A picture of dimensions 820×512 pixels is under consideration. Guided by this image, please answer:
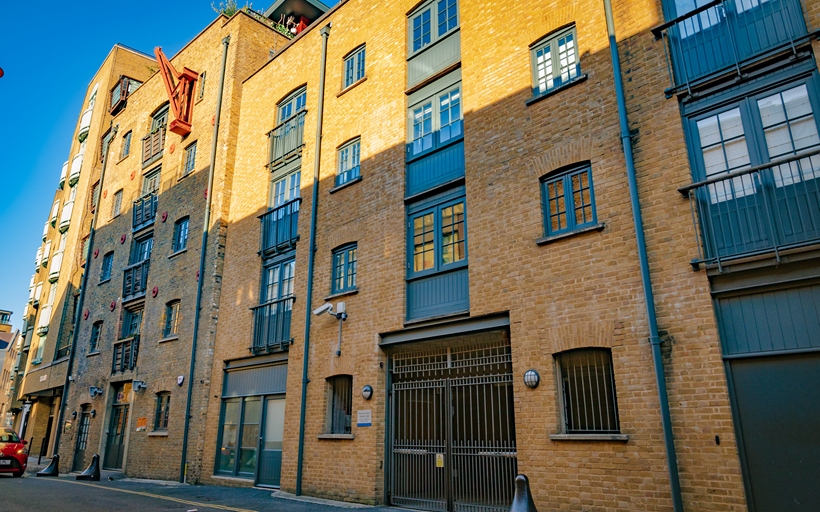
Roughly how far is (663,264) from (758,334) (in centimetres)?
152

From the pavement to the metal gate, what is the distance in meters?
0.95

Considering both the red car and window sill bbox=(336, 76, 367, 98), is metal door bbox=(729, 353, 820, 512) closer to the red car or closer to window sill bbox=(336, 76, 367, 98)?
window sill bbox=(336, 76, 367, 98)

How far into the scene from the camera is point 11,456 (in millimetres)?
18562

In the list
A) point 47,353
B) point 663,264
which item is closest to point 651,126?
point 663,264

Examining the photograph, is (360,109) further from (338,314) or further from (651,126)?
(651,126)

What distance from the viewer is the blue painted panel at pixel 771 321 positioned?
277 inches

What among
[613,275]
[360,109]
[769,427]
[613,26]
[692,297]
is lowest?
[769,427]

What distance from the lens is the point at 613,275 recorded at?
8695mm

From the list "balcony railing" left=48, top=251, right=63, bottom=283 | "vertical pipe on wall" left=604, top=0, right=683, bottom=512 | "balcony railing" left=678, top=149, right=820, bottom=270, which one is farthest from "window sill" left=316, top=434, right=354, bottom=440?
"balcony railing" left=48, top=251, right=63, bottom=283

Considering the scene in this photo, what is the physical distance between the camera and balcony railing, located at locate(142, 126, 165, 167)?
23.2 m

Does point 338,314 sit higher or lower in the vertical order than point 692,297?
higher

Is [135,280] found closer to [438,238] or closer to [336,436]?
[336,436]

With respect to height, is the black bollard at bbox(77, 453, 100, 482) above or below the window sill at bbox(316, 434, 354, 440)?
below

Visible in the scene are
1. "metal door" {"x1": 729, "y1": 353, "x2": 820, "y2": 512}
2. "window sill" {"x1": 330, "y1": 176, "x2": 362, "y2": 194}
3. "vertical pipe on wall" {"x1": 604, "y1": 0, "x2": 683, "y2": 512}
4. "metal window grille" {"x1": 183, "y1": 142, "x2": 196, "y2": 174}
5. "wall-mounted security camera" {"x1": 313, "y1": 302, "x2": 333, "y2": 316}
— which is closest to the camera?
"metal door" {"x1": 729, "y1": 353, "x2": 820, "y2": 512}
